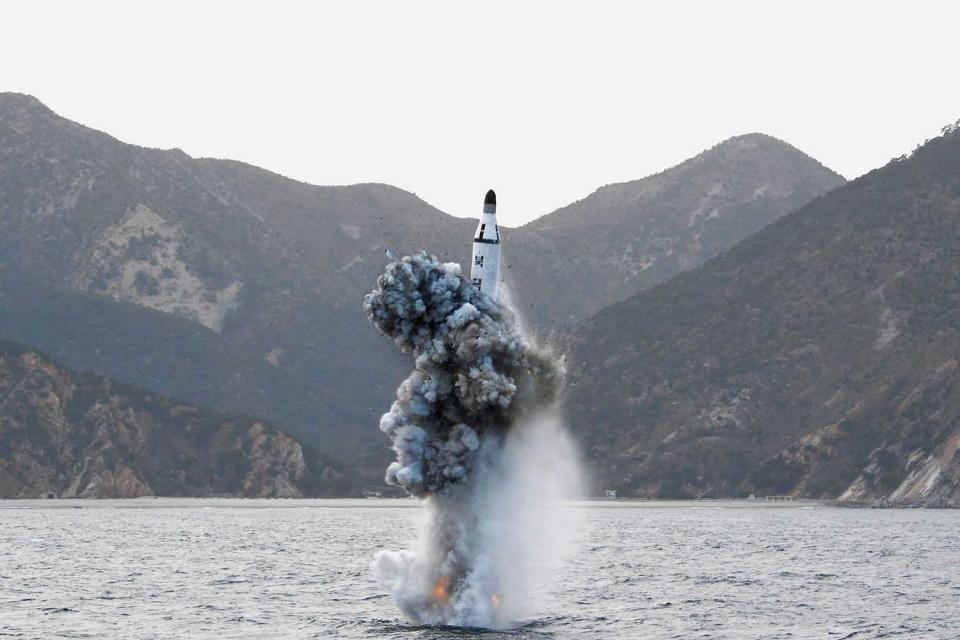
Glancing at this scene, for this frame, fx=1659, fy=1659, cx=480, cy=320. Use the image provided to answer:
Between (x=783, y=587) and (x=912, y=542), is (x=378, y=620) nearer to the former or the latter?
(x=783, y=587)

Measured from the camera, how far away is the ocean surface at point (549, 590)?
99188 mm

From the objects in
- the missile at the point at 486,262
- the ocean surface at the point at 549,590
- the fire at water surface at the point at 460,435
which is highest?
the missile at the point at 486,262

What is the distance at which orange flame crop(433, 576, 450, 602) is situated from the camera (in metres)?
96.6

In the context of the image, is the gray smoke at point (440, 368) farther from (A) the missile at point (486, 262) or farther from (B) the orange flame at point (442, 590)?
(A) the missile at point (486, 262)

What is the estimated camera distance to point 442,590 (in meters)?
96.8

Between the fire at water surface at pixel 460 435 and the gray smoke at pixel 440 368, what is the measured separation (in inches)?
2.3

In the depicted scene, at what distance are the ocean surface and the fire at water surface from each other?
3.15 meters

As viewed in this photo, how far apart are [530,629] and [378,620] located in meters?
10.1

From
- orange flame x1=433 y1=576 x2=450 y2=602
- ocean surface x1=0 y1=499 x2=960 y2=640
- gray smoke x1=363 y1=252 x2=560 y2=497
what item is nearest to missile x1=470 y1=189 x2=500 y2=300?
gray smoke x1=363 y1=252 x2=560 y2=497

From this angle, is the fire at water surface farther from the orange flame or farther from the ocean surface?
the ocean surface

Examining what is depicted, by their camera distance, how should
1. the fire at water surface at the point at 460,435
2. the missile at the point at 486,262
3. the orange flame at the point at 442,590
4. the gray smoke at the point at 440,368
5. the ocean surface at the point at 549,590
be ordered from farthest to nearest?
the missile at the point at 486,262
the ocean surface at the point at 549,590
the orange flame at the point at 442,590
the fire at water surface at the point at 460,435
the gray smoke at the point at 440,368

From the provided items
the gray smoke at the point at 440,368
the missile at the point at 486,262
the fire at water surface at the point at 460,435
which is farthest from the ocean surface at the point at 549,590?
the missile at the point at 486,262

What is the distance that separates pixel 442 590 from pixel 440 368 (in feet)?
43.2

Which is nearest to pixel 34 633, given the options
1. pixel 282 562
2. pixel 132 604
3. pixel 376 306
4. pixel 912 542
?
pixel 132 604
